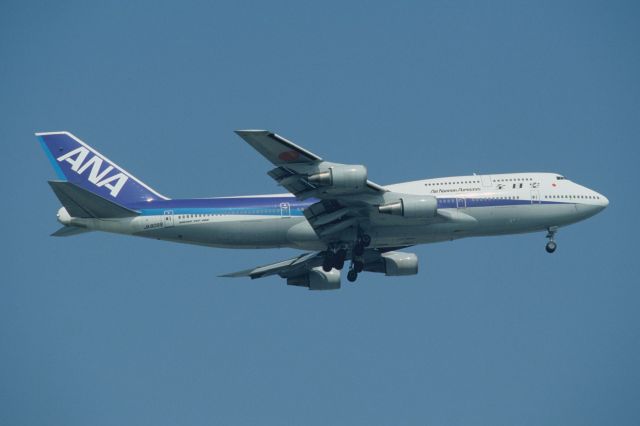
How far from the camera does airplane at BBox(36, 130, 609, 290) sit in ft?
183

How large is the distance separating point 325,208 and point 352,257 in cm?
433

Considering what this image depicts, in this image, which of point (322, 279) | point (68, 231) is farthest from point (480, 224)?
point (68, 231)

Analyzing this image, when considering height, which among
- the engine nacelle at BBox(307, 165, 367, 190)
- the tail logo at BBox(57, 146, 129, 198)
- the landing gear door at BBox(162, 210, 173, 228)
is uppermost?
the tail logo at BBox(57, 146, 129, 198)

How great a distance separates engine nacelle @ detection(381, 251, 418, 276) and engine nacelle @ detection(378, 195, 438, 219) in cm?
813

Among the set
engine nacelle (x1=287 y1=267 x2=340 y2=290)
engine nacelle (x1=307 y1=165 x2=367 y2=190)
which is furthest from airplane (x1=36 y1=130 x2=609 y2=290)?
engine nacelle (x1=287 y1=267 x2=340 y2=290)

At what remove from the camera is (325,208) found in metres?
57.7

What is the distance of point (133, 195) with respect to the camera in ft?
197

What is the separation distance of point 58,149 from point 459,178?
23.9 meters

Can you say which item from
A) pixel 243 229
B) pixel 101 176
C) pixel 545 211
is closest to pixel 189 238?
pixel 243 229

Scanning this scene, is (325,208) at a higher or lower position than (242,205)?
lower

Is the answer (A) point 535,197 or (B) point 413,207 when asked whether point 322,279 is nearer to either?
(B) point 413,207

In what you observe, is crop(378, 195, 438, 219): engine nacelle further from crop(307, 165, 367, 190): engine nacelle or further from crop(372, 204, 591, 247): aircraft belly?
crop(307, 165, 367, 190): engine nacelle

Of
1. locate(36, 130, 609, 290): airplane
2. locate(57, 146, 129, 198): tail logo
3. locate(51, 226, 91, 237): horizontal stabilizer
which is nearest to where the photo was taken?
locate(36, 130, 609, 290): airplane

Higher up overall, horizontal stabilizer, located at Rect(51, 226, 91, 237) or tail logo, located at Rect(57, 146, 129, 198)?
tail logo, located at Rect(57, 146, 129, 198)
